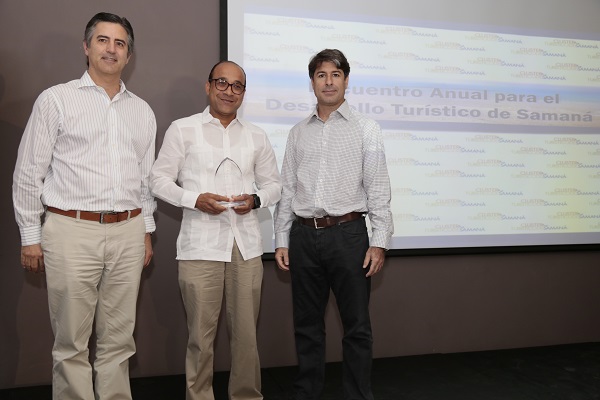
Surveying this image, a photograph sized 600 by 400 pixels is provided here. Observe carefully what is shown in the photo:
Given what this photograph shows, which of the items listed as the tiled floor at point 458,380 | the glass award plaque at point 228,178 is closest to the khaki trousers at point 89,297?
the glass award plaque at point 228,178

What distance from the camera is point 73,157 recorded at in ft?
7.46

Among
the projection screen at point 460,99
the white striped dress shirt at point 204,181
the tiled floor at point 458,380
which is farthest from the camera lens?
the projection screen at point 460,99

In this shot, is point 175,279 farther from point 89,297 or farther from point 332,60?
point 332,60

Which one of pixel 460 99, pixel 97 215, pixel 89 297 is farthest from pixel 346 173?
pixel 460 99

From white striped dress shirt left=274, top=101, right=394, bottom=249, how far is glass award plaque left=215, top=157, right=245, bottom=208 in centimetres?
31

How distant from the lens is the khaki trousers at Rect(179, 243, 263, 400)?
2492 millimetres

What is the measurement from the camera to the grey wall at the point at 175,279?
3.04 metres

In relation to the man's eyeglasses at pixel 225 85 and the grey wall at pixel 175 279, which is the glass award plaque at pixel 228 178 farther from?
the grey wall at pixel 175 279

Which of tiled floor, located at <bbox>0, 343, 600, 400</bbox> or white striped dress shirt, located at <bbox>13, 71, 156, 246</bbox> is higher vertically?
white striped dress shirt, located at <bbox>13, 71, 156, 246</bbox>

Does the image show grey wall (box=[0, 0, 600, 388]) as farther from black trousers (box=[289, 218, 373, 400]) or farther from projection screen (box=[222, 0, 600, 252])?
black trousers (box=[289, 218, 373, 400])

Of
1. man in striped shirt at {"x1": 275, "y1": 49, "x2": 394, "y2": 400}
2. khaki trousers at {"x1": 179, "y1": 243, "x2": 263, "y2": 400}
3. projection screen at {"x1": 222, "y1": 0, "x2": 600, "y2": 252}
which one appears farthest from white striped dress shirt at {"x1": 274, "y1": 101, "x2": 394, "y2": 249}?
projection screen at {"x1": 222, "y1": 0, "x2": 600, "y2": 252}

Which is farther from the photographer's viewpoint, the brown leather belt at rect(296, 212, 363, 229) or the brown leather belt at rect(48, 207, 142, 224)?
the brown leather belt at rect(296, 212, 363, 229)

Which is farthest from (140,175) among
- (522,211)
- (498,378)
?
(522,211)

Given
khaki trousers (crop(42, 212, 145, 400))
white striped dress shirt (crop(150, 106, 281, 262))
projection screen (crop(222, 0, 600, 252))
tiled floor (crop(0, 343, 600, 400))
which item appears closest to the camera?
khaki trousers (crop(42, 212, 145, 400))
